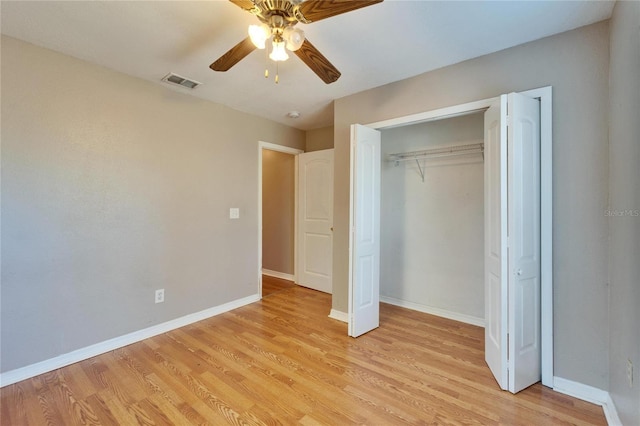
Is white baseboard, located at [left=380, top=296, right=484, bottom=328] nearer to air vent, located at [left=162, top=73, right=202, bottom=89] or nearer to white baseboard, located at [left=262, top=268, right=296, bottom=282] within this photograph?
white baseboard, located at [left=262, top=268, right=296, bottom=282]

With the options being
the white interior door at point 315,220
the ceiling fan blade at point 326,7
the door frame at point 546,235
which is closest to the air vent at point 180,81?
the ceiling fan blade at point 326,7

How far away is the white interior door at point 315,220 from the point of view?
410 cm

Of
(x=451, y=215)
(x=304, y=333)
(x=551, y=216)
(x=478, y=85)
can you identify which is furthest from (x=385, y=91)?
(x=304, y=333)

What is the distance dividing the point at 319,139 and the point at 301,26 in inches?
97.0

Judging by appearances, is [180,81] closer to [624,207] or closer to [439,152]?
[439,152]

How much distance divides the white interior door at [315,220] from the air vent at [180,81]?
1.86 metres

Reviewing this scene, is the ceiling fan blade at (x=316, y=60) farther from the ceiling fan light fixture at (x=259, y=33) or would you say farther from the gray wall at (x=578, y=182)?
the gray wall at (x=578, y=182)

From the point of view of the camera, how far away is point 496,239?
2.01 m

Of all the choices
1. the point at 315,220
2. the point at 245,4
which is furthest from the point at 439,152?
the point at 245,4

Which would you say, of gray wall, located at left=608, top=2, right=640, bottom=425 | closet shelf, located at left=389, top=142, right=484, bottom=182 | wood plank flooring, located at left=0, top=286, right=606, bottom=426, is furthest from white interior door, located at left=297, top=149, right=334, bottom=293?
gray wall, located at left=608, top=2, right=640, bottom=425

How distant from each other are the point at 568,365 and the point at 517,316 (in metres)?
0.48

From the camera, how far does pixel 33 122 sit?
2.10 metres

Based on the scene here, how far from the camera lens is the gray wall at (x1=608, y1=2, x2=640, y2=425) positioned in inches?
53.2

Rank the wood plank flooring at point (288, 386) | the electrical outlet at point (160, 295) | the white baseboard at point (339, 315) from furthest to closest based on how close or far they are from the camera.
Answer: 1. the white baseboard at point (339, 315)
2. the electrical outlet at point (160, 295)
3. the wood plank flooring at point (288, 386)
